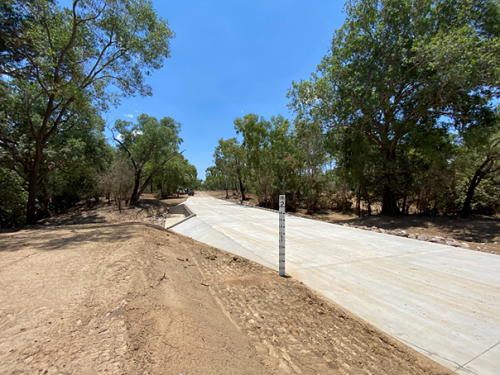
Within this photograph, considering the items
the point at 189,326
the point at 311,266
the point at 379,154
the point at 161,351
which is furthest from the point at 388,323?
the point at 379,154

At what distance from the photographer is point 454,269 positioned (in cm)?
492

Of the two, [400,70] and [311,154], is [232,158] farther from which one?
[400,70]

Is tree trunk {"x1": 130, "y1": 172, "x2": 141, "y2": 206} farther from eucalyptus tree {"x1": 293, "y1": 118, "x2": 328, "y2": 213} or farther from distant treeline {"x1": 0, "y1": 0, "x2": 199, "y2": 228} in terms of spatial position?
eucalyptus tree {"x1": 293, "y1": 118, "x2": 328, "y2": 213}

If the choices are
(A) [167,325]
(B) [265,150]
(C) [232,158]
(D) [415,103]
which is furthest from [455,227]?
(C) [232,158]

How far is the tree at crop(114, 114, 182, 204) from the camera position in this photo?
21.0 metres

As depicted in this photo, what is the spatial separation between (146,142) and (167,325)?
21.8m

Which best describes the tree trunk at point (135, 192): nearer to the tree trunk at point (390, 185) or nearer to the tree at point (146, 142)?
the tree at point (146, 142)

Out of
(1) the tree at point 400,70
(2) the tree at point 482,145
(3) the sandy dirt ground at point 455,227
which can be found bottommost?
(3) the sandy dirt ground at point 455,227

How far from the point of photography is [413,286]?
163 inches

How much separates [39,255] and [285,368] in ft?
18.1

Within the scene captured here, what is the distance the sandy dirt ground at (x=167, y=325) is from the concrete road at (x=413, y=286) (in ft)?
1.44

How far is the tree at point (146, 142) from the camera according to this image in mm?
21000

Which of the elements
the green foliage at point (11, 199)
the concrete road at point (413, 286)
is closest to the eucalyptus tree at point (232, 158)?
the green foliage at point (11, 199)

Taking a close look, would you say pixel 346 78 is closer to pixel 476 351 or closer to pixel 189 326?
pixel 476 351
